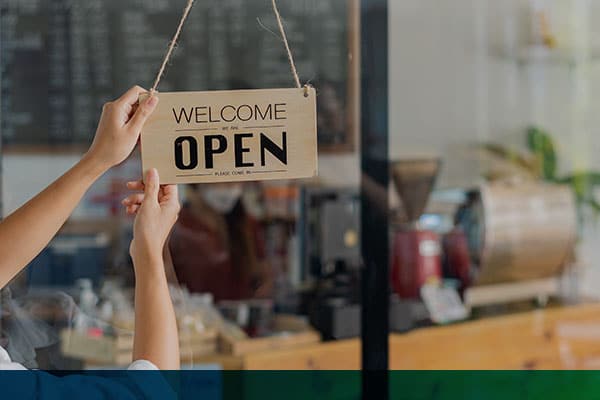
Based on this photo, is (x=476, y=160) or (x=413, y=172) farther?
(x=476, y=160)

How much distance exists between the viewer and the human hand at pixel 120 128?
73 cm

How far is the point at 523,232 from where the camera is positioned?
234cm

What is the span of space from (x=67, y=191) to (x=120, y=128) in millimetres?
74

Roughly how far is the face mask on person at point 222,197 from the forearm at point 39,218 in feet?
5.66

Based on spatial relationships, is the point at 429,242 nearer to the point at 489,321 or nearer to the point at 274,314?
the point at 489,321

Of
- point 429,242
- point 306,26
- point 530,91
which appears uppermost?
point 306,26

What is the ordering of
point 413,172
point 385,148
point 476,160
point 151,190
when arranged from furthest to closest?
point 476,160
point 413,172
point 385,148
point 151,190

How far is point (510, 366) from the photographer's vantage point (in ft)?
7.23

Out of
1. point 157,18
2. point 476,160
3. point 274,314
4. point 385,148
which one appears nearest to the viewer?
point 385,148

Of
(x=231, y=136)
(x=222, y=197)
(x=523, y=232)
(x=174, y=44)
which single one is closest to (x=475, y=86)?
(x=523, y=232)

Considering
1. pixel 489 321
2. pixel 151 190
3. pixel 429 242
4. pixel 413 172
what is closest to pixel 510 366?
pixel 489 321

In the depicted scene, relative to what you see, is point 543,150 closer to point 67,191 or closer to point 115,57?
point 115,57

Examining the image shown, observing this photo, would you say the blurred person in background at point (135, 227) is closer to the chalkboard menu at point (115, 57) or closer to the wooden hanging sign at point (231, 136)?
the wooden hanging sign at point (231, 136)

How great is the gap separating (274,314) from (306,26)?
89 cm
